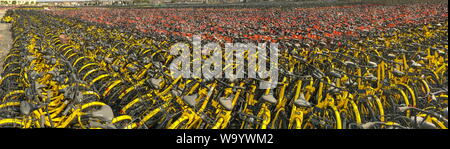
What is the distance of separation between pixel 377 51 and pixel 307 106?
4.24 m

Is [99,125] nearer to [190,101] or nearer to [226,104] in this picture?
[190,101]

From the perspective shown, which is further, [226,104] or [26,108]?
[226,104]

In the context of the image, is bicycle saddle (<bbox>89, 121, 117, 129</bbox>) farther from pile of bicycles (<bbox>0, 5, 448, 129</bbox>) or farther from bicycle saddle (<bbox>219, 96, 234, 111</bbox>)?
bicycle saddle (<bbox>219, 96, 234, 111</bbox>)

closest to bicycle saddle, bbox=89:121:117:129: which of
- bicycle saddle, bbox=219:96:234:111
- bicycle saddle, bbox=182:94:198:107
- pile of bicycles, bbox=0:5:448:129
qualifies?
pile of bicycles, bbox=0:5:448:129

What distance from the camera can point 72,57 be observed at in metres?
6.09

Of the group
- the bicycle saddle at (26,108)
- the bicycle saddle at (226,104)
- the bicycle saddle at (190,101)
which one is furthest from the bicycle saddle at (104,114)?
the bicycle saddle at (226,104)

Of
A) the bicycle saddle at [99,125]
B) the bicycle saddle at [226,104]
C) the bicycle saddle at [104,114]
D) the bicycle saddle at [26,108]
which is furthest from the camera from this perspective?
the bicycle saddle at [226,104]

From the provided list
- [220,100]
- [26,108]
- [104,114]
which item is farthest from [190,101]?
[26,108]

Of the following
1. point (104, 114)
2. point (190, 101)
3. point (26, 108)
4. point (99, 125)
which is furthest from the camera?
point (190, 101)

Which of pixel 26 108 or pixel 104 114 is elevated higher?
pixel 26 108

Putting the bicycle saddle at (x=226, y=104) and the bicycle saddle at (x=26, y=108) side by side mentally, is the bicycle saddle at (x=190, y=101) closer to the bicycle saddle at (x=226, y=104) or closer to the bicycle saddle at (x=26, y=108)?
the bicycle saddle at (x=226, y=104)
